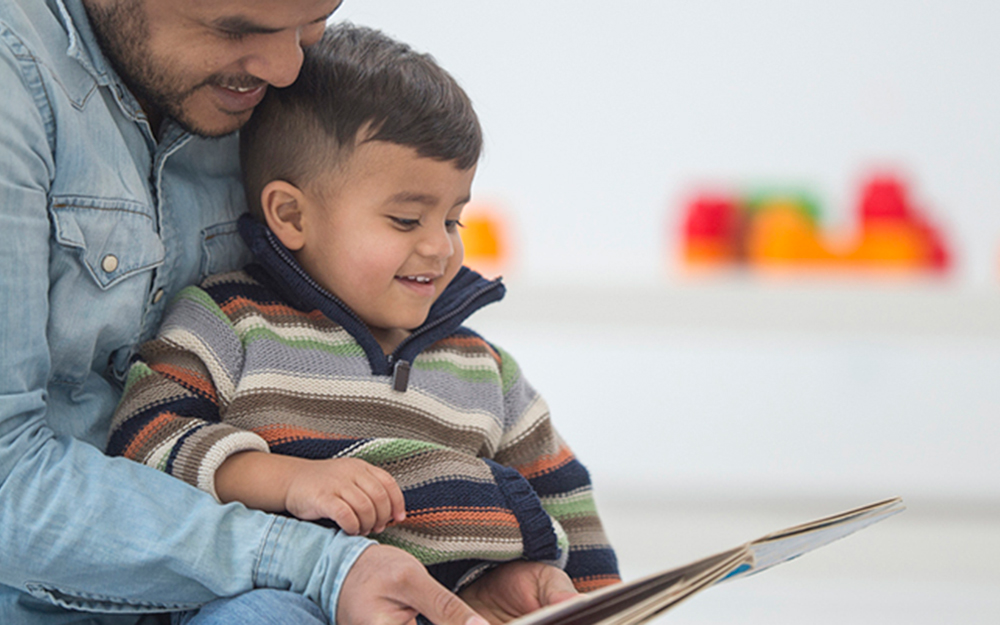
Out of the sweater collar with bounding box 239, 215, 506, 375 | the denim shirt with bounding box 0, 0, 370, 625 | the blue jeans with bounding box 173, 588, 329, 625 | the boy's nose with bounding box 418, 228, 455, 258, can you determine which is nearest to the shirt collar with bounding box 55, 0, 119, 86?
the denim shirt with bounding box 0, 0, 370, 625

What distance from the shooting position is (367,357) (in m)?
1.00

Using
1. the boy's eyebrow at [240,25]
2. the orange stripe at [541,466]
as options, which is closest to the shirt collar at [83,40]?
the boy's eyebrow at [240,25]

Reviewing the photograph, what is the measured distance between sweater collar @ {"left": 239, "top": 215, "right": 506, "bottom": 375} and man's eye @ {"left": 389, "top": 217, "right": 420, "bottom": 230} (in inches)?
3.7

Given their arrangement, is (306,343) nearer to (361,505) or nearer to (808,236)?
(361,505)

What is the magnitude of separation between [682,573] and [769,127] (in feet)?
7.82

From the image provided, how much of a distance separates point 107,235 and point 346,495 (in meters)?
0.29

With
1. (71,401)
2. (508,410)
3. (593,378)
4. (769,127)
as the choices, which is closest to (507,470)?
(508,410)

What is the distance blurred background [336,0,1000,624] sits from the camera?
Result: 2.64 m

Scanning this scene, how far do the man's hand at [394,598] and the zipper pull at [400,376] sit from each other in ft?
0.78

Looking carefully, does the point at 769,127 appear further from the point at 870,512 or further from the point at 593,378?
the point at 870,512

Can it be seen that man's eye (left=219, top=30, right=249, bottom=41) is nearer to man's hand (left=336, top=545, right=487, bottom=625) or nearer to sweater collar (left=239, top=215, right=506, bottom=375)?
sweater collar (left=239, top=215, right=506, bottom=375)

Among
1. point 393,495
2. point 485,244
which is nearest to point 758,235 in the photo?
point 485,244

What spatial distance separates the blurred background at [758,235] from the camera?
2645 millimetres

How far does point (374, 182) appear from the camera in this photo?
1.00m
